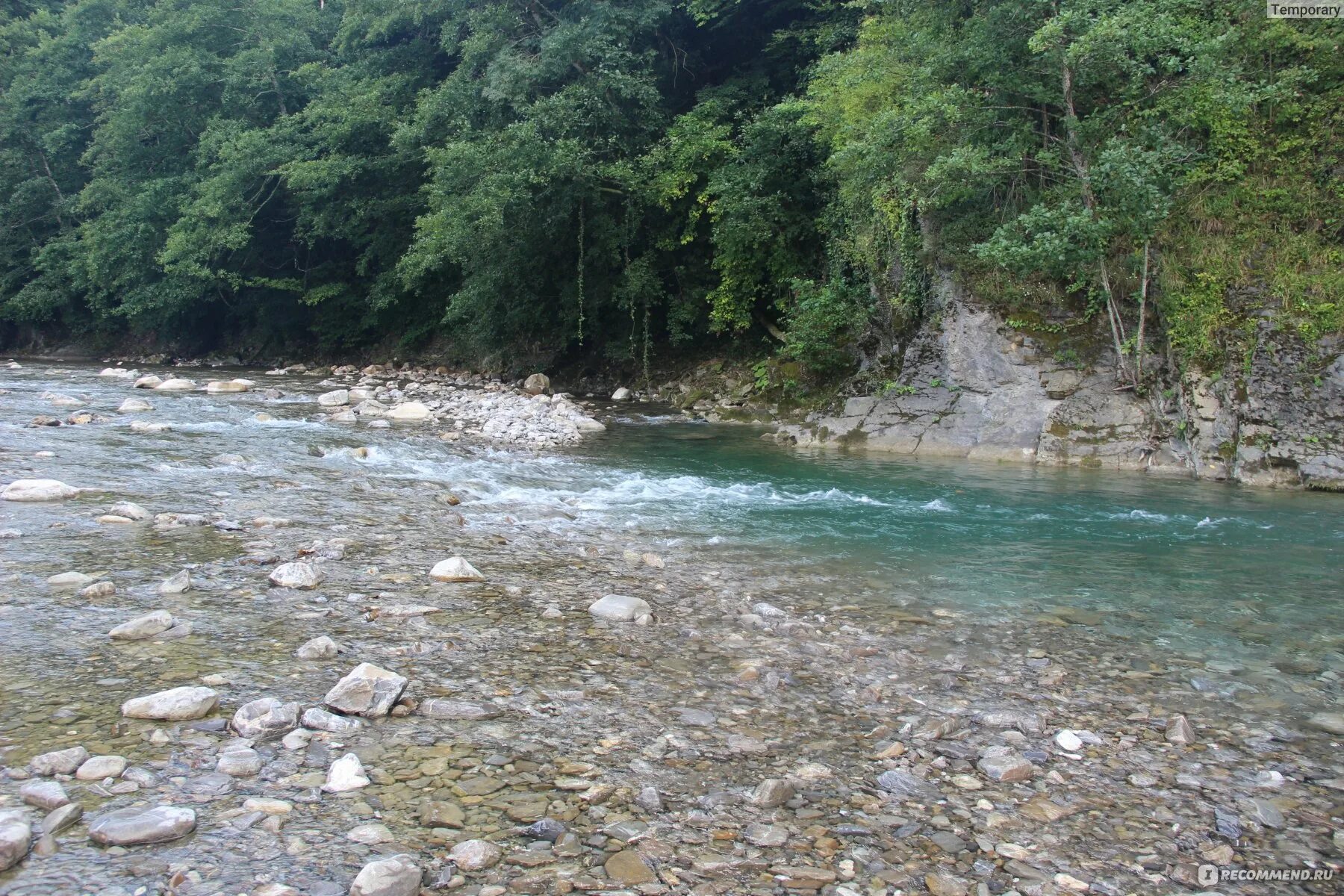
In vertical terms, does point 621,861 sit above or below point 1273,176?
below

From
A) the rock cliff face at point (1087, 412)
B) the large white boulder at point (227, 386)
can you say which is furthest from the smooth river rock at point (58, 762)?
the large white boulder at point (227, 386)

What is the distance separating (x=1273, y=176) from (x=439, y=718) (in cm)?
1254

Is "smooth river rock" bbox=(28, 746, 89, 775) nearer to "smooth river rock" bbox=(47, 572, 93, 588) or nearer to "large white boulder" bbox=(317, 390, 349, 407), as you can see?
"smooth river rock" bbox=(47, 572, 93, 588)

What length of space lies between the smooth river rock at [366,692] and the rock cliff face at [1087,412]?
387 inches

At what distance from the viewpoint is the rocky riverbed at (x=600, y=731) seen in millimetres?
2508

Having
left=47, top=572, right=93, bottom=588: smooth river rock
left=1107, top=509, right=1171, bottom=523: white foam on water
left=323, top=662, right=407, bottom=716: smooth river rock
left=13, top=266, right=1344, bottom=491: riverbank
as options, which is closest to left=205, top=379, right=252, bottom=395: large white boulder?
left=13, top=266, right=1344, bottom=491: riverbank

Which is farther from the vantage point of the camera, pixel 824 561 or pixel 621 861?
pixel 824 561

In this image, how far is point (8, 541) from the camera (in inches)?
218

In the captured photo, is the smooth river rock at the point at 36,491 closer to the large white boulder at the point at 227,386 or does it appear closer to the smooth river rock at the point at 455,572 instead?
the smooth river rock at the point at 455,572

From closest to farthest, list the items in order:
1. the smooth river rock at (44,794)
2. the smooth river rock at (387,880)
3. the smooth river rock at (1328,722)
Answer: the smooth river rock at (387,880)
the smooth river rock at (44,794)
the smooth river rock at (1328,722)

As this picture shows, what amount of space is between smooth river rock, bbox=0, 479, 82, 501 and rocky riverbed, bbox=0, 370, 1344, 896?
2.80ft

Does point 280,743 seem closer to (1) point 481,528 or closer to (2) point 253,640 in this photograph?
(2) point 253,640

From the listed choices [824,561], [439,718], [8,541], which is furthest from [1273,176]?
[8,541]

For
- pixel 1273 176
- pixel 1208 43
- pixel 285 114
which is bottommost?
pixel 1273 176
